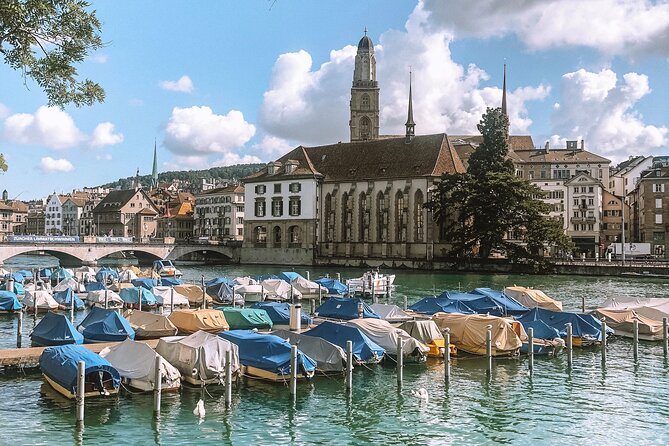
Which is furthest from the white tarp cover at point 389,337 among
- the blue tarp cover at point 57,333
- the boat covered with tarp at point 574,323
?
the blue tarp cover at point 57,333

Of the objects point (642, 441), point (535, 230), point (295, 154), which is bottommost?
point (642, 441)

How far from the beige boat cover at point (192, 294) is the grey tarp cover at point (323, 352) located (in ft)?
93.0

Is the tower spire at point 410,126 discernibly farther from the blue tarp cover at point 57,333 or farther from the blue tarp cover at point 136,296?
the blue tarp cover at point 57,333

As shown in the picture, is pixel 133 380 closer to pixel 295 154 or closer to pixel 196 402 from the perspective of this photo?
pixel 196 402

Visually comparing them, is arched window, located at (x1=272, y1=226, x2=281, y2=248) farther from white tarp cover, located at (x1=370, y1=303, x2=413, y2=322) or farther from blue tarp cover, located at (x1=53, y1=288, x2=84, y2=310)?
white tarp cover, located at (x1=370, y1=303, x2=413, y2=322)

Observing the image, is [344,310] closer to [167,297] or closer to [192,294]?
[167,297]

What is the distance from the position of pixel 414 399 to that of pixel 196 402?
784 centimetres

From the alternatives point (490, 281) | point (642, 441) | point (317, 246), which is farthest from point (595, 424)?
point (317, 246)

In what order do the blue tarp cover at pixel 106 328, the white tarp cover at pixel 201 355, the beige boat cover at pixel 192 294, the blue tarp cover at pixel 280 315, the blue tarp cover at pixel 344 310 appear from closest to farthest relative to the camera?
1. the white tarp cover at pixel 201 355
2. the blue tarp cover at pixel 106 328
3. the blue tarp cover at pixel 280 315
4. the blue tarp cover at pixel 344 310
5. the beige boat cover at pixel 192 294

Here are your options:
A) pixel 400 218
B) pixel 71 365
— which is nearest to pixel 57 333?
pixel 71 365

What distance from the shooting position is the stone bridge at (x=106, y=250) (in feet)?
309

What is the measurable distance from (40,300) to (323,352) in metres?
29.3

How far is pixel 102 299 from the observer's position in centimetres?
5194

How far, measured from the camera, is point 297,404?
24.5 m
